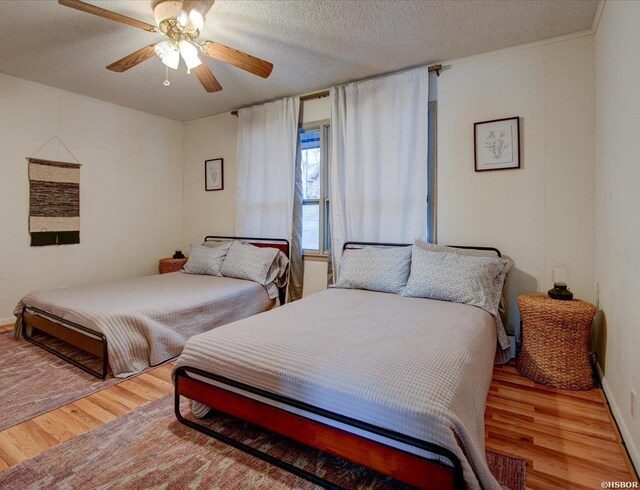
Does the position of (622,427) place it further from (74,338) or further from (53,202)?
(53,202)

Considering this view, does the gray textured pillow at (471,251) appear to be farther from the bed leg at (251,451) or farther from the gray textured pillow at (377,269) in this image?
→ the bed leg at (251,451)

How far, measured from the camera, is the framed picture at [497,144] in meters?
2.82

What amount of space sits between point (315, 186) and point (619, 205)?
2.68 meters

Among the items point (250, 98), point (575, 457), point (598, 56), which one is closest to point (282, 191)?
point (250, 98)

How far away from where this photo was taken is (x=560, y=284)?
8.15 feet

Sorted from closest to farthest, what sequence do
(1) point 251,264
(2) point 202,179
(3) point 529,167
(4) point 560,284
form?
(4) point 560,284
(3) point 529,167
(1) point 251,264
(2) point 202,179

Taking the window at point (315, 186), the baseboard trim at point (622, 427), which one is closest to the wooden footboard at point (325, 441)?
the baseboard trim at point (622, 427)

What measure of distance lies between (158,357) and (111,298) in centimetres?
69

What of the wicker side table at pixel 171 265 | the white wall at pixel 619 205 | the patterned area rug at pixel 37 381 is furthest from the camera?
the wicker side table at pixel 171 265

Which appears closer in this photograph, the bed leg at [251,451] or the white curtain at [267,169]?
the bed leg at [251,451]

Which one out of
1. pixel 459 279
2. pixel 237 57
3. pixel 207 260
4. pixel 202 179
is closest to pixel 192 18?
pixel 237 57

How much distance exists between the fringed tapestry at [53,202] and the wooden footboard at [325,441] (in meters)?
2.95

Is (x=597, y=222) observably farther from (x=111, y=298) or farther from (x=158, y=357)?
(x=111, y=298)

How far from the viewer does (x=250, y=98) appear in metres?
4.02
